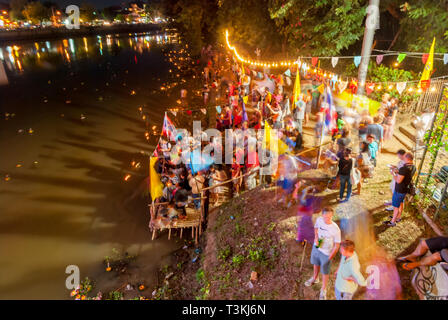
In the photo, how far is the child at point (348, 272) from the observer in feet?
13.2

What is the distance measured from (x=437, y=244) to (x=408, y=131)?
758 cm

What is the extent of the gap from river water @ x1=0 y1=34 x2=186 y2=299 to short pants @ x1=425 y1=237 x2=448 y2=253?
606 centimetres

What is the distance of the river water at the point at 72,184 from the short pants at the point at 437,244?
6057 millimetres

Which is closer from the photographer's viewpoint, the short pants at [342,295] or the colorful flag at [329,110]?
the short pants at [342,295]

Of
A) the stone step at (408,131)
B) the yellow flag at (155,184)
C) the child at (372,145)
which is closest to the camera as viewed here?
the child at (372,145)

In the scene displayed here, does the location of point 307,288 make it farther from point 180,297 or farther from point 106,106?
point 106,106

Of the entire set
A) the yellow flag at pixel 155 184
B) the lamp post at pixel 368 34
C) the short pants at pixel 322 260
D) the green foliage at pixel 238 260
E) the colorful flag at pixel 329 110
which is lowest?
the green foliage at pixel 238 260

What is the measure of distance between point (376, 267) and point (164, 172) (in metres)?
6.11

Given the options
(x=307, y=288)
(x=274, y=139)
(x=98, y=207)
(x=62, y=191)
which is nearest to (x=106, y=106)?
(x=62, y=191)

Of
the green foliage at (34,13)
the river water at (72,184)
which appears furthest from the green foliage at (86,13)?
the river water at (72,184)

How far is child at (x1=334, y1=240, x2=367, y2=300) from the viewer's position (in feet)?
13.2

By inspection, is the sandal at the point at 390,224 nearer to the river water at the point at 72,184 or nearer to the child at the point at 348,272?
the child at the point at 348,272

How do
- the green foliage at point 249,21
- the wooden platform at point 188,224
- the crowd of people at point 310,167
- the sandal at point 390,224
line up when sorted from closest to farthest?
the crowd of people at point 310,167, the sandal at point 390,224, the wooden platform at point 188,224, the green foliage at point 249,21

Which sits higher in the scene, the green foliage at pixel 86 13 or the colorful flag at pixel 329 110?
the green foliage at pixel 86 13
